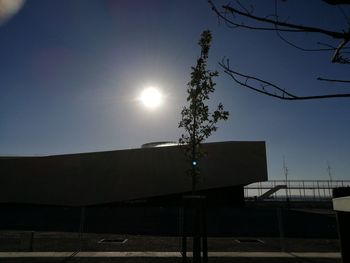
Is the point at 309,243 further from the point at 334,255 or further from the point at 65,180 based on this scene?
the point at 65,180

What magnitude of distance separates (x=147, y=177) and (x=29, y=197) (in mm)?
16734

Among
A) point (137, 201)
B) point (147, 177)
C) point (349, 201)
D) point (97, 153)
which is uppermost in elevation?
point (97, 153)

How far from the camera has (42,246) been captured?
14.8m

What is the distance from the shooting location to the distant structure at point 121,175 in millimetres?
45438

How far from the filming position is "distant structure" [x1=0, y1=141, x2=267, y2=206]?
45438 mm

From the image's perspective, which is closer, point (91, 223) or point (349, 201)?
point (349, 201)

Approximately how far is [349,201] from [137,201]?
45787 millimetres

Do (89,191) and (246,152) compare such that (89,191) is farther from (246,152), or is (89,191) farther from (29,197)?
(246,152)

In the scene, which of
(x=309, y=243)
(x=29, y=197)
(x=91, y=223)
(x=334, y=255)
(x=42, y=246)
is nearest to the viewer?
(x=334, y=255)

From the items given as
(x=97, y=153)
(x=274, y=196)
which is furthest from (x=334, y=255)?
(x=274, y=196)

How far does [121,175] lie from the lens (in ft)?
152

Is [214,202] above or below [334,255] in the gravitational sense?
above

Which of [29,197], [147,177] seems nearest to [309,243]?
[147,177]

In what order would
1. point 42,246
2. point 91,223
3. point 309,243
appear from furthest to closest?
point 91,223 < point 309,243 < point 42,246
